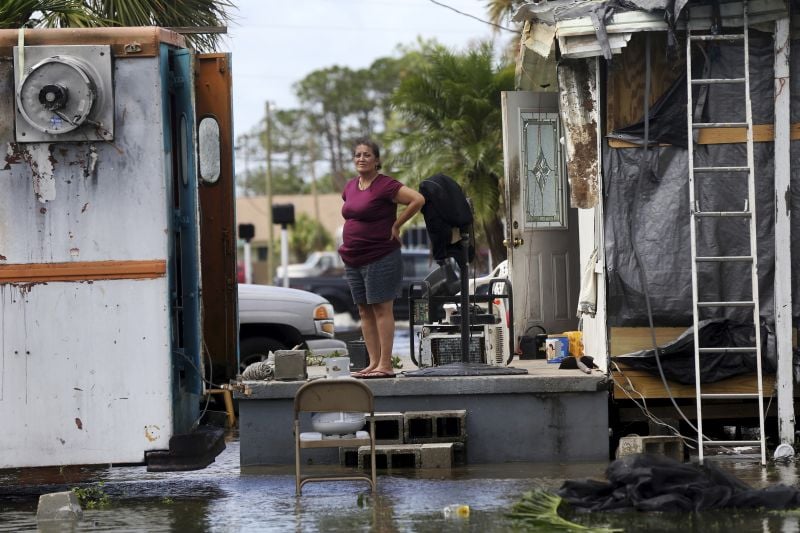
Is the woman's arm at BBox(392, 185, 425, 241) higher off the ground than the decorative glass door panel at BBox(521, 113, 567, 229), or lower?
lower

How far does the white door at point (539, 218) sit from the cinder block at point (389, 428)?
4019mm

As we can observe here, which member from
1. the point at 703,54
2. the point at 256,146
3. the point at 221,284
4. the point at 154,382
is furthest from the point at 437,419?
the point at 256,146

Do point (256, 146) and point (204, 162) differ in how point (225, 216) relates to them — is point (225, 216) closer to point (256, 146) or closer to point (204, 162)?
point (204, 162)

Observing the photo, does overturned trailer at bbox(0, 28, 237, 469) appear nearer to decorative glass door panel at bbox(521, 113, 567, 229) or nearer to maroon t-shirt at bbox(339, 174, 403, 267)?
maroon t-shirt at bbox(339, 174, 403, 267)

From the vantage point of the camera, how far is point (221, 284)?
9.53 metres

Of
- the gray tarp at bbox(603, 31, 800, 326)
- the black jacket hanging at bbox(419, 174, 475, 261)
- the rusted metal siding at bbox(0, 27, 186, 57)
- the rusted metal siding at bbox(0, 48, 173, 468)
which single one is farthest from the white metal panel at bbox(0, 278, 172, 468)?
the gray tarp at bbox(603, 31, 800, 326)

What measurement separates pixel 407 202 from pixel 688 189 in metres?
2.18

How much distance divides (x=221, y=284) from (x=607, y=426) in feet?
10.1

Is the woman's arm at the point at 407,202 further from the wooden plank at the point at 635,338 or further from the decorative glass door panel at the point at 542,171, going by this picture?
the decorative glass door panel at the point at 542,171

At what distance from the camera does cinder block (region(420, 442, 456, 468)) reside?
9.62 m

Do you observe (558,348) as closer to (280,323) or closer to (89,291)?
(280,323)

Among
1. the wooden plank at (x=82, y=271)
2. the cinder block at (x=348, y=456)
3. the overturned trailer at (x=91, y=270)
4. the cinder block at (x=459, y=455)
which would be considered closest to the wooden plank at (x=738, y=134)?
the cinder block at (x=459, y=455)

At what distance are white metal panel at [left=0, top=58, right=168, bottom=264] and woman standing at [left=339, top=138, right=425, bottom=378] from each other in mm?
2115

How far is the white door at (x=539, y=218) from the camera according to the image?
1333 centimetres
